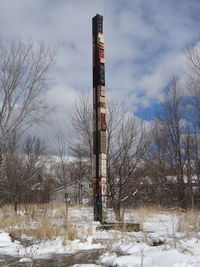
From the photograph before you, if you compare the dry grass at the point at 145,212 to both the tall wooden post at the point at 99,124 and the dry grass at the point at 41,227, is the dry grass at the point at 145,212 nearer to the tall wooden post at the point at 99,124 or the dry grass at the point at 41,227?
the tall wooden post at the point at 99,124

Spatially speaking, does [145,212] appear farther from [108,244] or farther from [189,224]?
[108,244]

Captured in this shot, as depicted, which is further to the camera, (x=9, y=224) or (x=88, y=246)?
(x=9, y=224)

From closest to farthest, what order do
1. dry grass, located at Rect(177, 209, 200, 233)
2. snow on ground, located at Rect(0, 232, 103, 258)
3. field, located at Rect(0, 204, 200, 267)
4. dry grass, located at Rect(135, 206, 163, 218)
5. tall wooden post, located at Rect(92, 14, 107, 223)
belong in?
field, located at Rect(0, 204, 200, 267) → snow on ground, located at Rect(0, 232, 103, 258) → dry grass, located at Rect(177, 209, 200, 233) → tall wooden post, located at Rect(92, 14, 107, 223) → dry grass, located at Rect(135, 206, 163, 218)

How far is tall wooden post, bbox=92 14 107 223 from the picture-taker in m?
10.0

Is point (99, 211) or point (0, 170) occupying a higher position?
point (0, 170)

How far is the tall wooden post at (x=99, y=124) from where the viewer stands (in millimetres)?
10047

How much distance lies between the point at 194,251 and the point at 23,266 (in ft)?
8.97

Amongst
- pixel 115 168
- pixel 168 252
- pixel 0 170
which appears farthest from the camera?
pixel 0 170

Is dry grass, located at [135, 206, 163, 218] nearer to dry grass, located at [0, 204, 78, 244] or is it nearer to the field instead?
dry grass, located at [0, 204, 78, 244]

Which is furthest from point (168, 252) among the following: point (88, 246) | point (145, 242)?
point (88, 246)

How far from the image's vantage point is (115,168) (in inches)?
560

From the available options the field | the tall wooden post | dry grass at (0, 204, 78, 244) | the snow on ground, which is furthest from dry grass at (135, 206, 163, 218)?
the snow on ground

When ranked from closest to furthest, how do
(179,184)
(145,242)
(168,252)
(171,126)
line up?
(168,252) < (145,242) < (179,184) < (171,126)

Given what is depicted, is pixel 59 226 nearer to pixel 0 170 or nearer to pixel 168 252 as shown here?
pixel 168 252
